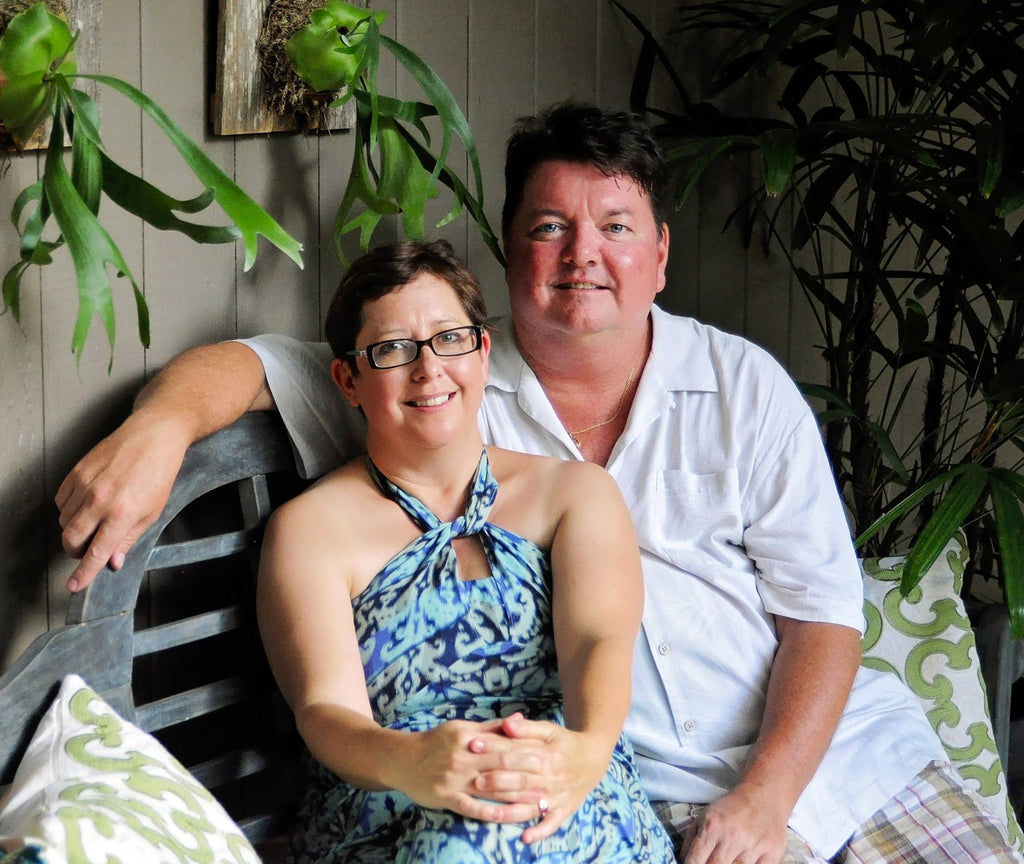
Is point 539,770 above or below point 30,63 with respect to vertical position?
below

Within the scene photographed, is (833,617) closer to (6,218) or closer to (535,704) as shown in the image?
(535,704)

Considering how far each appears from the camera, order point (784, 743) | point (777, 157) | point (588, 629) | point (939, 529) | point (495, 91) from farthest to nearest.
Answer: point (495, 91)
point (777, 157)
point (939, 529)
point (784, 743)
point (588, 629)

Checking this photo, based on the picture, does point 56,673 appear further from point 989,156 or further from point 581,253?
point 989,156

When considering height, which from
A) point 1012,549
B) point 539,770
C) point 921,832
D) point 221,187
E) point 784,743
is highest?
point 221,187

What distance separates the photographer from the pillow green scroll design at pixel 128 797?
3.48 feet

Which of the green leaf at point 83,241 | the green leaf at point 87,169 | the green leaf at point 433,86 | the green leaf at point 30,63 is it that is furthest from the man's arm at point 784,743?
the green leaf at point 30,63

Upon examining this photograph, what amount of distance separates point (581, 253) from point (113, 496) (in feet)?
2.49

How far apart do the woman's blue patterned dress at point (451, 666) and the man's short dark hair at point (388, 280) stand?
198mm

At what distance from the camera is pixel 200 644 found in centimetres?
178

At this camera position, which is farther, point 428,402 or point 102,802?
point 428,402

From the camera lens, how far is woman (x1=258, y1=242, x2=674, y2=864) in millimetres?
1395

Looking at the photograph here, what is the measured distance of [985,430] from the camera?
7.00 ft

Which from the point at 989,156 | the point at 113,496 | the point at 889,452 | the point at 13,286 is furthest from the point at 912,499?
the point at 13,286

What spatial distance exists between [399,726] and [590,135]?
0.90 metres
